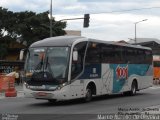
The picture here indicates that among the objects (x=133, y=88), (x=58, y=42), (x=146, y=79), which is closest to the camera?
(x=58, y=42)

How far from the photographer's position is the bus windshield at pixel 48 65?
2111cm

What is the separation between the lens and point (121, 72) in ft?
89.4

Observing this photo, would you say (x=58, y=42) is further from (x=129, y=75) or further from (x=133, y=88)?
(x=133, y=88)

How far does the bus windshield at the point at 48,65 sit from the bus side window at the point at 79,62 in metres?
0.55

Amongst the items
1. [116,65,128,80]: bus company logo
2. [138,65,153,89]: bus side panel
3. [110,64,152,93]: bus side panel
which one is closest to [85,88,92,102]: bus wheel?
[110,64,152,93]: bus side panel

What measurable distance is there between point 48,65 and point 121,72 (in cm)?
701

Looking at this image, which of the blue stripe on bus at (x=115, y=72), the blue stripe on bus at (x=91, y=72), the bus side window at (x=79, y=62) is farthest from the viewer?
the blue stripe on bus at (x=115, y=72)

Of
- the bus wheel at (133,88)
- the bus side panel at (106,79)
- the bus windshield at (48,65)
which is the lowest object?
the bus wheel at (133,88)

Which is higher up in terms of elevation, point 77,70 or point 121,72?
point 77,70

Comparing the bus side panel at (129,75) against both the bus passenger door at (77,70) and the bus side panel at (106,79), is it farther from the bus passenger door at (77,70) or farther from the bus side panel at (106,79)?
the bus passenger door at (77,70)

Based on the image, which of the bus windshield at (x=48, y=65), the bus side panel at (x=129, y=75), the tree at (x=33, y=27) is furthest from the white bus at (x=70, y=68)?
the tree at (x=33, y=27)

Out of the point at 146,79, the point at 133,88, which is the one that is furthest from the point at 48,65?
the point at 146,79

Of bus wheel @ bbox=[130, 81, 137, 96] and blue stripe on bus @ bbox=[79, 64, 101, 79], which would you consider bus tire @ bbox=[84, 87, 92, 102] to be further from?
bus wheel @ bbox=[130, 81, 137, 96]

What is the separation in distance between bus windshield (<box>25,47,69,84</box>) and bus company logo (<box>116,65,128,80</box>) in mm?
5936
